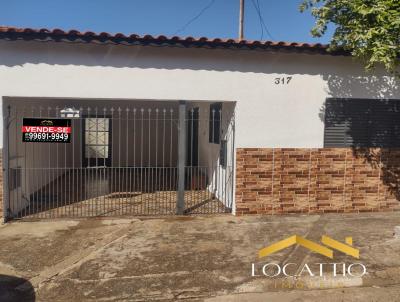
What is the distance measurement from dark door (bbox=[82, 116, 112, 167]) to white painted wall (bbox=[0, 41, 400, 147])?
748 centimetres

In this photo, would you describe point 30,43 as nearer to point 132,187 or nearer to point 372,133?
point 132,187

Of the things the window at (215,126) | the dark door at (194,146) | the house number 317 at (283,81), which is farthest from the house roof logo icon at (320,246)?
the dark door at (194,146)

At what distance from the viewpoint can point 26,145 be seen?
7.93m

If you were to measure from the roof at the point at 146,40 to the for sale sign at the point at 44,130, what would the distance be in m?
1.46

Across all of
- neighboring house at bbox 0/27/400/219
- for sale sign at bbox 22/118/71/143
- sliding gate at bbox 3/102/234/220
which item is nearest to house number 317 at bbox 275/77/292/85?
neighboring house at bbox 0/27/400/219

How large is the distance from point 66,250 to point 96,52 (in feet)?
11.0

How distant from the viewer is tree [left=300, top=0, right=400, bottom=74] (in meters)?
5.31

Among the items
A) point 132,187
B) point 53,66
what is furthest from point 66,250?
point 132,187

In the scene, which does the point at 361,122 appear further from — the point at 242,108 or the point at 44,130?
the point at 44,130

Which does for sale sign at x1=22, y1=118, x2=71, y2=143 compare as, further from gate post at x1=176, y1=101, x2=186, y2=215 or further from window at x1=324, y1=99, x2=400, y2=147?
window at x1=324, y1=99, x2=400, y2=147

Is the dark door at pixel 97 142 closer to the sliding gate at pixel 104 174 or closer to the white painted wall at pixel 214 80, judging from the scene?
the sliding gate at pixel 104 174

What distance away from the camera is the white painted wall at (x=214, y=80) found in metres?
6.49

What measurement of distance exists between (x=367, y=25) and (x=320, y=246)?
3.34 m

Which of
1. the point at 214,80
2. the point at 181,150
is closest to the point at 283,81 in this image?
the point at 214,80
